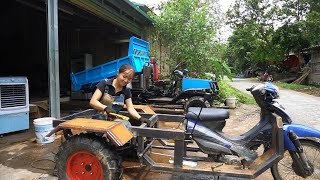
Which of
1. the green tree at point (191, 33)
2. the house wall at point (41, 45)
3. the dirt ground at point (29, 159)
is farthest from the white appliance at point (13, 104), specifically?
the house wall at point (41, 45)

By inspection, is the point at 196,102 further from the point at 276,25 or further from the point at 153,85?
the point at 276,25

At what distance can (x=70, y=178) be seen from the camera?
11.0 ft

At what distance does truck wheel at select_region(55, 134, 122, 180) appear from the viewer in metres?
3.21

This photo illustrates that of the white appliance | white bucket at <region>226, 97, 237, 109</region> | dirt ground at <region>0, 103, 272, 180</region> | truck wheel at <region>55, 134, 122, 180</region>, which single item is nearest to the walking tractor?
truck wheel at <region>55, 134, 122, 180</region>

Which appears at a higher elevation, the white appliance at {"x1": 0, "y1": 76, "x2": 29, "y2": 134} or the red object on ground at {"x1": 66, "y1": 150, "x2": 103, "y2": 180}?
the white appliance at {"x1": 0, "y1": 76, "x2": 29, "y2": 134}

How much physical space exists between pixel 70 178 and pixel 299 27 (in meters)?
23.9

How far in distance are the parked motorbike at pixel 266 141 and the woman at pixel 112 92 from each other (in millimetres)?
875

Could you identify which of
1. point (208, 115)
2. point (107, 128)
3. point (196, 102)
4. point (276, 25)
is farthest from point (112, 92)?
point (276, 25)

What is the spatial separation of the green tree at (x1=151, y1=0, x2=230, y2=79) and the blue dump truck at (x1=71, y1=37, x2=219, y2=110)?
1.51 m

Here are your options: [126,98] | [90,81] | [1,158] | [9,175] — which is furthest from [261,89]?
[90,81]

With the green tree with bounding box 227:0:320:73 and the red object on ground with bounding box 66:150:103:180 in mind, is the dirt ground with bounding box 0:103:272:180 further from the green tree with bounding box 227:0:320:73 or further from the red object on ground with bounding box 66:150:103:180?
the green tree with bounding box 227:0:320:73

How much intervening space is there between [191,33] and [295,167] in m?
7.82

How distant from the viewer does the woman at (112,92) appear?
3.58 meters

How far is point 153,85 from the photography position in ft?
33.0
